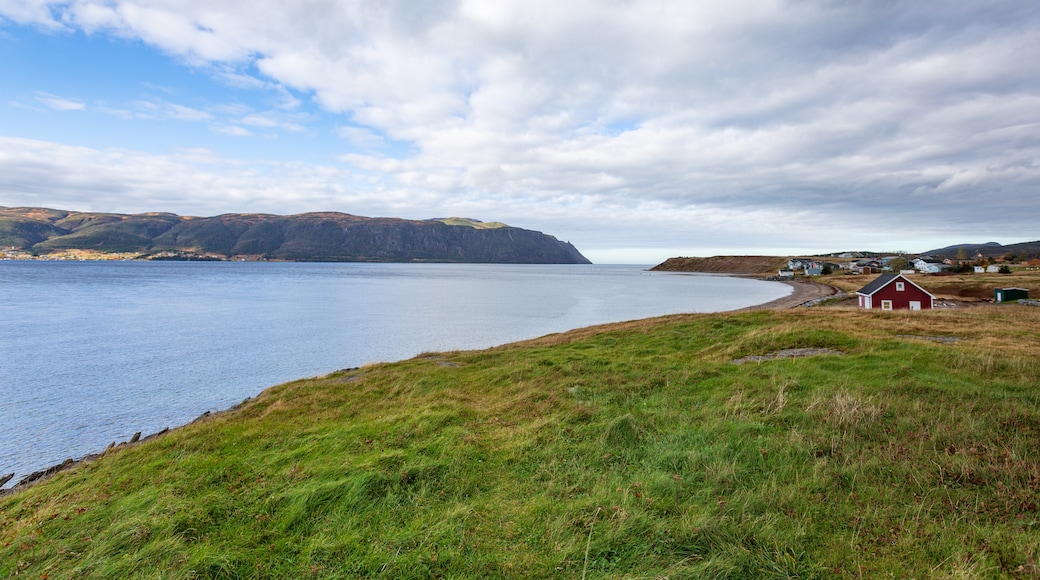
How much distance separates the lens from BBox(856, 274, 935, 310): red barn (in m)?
46.8

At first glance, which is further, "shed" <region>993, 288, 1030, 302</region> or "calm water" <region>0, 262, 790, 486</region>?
"shed" <region>993, 288, 1030, 302</region>

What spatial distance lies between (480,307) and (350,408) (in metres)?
60.2

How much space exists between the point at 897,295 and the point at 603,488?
5581 centimetres

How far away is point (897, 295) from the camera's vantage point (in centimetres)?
4812

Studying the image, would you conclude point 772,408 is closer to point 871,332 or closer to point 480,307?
point 871,332

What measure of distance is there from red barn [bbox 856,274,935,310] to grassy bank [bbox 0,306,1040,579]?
39299 mm

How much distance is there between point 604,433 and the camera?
10.4m

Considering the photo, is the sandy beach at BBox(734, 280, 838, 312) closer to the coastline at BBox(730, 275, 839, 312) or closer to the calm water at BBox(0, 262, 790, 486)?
the coastline at BBox(730, 275, 839, 312)

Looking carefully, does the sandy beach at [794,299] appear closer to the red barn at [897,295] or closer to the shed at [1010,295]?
the red barn at [897,295]

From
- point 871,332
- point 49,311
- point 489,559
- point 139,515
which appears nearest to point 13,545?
point 139,515

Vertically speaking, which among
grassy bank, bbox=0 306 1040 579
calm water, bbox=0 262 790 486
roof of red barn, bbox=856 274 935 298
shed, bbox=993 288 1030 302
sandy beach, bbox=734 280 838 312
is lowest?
calm water, bbox=0 262 790 486

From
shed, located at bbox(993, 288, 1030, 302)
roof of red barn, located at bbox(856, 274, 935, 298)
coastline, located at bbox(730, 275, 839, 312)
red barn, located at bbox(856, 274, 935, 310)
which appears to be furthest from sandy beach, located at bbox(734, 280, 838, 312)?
shed, located at bbox(993, 288, 1030, 302)

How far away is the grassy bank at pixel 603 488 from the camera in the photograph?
19.8 feet

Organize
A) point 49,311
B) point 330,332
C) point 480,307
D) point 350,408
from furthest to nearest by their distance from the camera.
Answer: point 480,307
point 49,311
point 330,332
point 350,408
